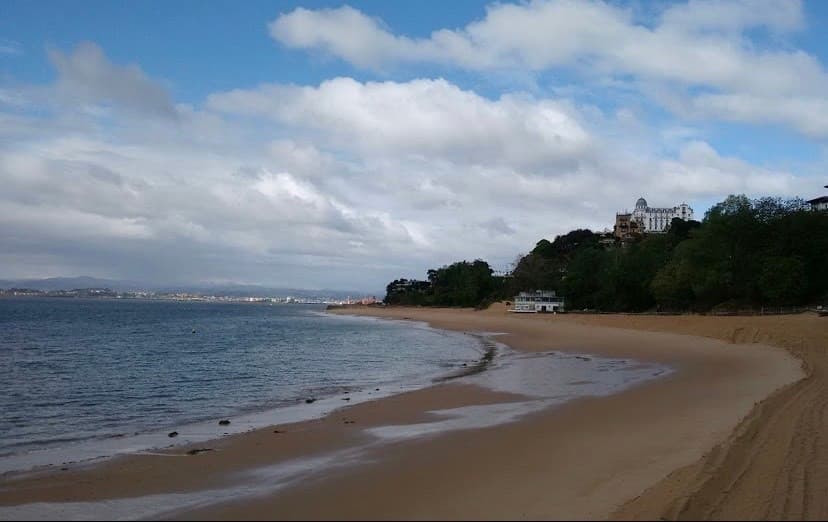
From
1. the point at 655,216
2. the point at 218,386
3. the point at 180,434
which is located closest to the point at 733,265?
the point at 218,386

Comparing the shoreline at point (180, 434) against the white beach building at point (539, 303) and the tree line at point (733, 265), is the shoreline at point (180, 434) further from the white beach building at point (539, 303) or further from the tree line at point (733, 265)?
the white beach building at point (539, 303)

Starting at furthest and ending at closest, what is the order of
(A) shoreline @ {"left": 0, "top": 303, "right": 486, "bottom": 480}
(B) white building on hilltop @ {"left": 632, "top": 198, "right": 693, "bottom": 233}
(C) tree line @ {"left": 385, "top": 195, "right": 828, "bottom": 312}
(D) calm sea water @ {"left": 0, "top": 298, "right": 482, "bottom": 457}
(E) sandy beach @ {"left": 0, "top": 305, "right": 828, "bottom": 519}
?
(B) white building on hilltop @ {"left": 632, "top": 198, "right": 693, "bottom": 233} < (C) tree line @ {"left": 385, "top": 195, "right": 828, "bottom": 312} < (D) calm sea water @ {"left": 0, "top": 298, "right": 482, "bottom": 457} < (A) shoreline @ {"left": 0, "top": 303, "right": 486, "bottom": 480} < (E) sandy beach @ {"left": 0, "top": 305, "right": 828, "bottom": 519}

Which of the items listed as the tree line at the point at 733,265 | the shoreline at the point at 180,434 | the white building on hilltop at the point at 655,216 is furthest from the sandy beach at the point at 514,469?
the white building on hilltop at the point at 655,216

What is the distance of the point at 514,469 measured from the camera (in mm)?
10055

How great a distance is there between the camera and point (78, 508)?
883cm

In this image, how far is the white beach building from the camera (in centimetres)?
9781

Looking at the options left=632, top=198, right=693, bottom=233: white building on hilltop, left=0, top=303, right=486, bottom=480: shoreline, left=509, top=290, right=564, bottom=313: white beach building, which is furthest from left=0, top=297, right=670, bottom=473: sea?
left=632, top=198, right=693, bottom=233: white building on hilltop

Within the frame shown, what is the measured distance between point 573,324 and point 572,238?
85909 mm

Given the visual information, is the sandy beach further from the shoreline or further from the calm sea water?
the calm sea water

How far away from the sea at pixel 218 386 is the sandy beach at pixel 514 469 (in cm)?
136

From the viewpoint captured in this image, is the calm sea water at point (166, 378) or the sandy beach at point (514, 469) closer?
the sandy beach at point (514, 469)

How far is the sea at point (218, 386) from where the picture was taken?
14.8 meters

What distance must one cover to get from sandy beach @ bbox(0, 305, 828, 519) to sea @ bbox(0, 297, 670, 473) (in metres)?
1.36

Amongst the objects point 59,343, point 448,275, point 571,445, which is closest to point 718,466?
point 571,445
